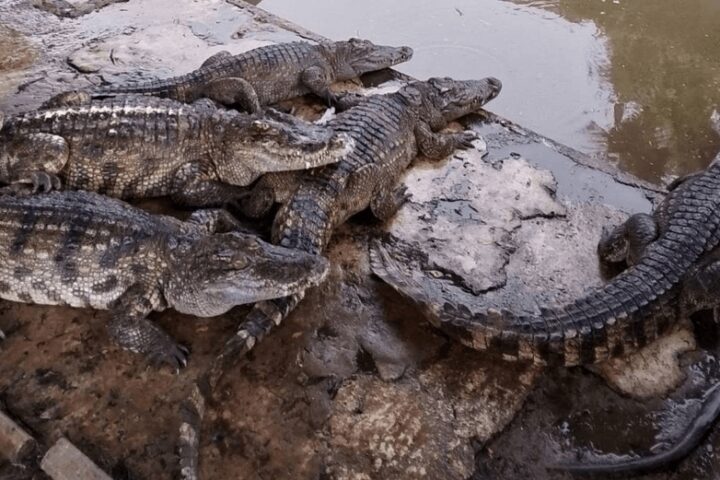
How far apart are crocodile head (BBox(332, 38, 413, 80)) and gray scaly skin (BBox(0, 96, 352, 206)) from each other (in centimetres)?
165

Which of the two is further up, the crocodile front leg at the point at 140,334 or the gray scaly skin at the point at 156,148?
the gray scaly skin at the point at 156,148

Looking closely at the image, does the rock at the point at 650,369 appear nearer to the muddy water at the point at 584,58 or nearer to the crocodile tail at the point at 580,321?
the crocodile tail at the point at 580,321

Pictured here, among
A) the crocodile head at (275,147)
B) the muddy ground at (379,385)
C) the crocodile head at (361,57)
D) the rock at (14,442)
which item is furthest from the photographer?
the crocodile head at (361,57)

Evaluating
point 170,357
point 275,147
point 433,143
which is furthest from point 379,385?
point 433,143

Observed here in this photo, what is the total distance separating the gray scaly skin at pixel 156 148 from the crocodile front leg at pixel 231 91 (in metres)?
0.73

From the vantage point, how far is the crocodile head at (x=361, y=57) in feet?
17.3

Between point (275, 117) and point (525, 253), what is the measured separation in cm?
177

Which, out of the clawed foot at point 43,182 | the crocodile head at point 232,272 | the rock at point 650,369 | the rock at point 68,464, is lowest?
the rock at point 68,464

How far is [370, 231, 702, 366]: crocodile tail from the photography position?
9.12 feet

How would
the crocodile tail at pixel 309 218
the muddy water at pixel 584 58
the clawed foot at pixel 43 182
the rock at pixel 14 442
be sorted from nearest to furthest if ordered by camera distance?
the rock at pixel 14 442 → the crocodile tail at pixel 309 218 → the clawed foot at pixel 43 182 → the muddy water at pixel 584 58

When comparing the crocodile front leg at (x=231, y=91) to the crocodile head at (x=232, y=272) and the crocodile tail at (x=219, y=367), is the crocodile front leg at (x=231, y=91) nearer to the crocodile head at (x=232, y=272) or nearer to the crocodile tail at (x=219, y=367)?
the crocodile head at (x=232, y=272)

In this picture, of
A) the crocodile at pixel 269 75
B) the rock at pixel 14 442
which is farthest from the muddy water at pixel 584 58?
the rock at pixel 14 442

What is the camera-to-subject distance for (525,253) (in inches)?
140

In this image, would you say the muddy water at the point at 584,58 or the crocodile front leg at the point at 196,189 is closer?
the crocodile front leg at the point at 196,189
